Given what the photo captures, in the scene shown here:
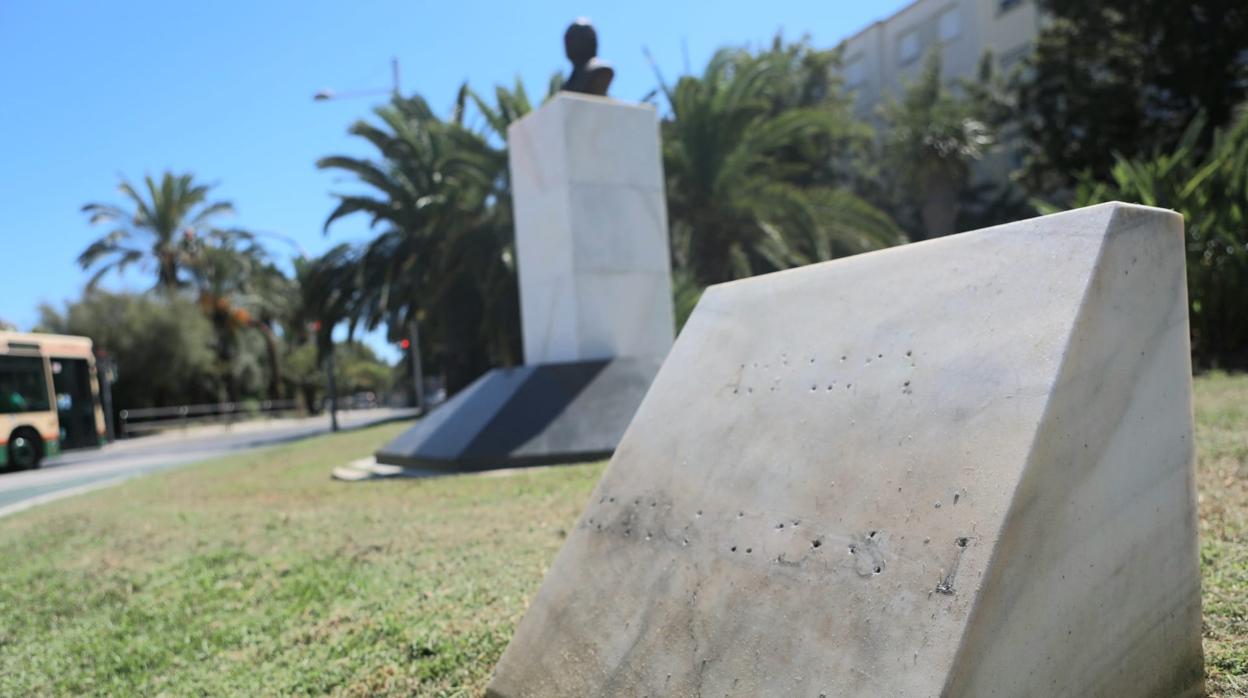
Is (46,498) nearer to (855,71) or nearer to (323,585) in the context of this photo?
(323,585)

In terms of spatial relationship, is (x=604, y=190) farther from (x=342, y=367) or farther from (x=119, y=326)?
(x=342, y=367)

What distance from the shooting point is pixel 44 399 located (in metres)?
A: 17.1

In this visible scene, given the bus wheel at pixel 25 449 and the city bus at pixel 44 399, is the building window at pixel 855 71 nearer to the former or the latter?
the city bus at pixel 44 399

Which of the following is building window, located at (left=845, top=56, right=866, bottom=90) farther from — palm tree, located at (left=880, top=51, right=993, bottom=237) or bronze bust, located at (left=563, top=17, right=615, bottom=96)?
bronze bust, located at (left=563, top=17, right=615, bottom=96)

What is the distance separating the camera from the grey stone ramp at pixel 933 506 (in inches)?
71.1

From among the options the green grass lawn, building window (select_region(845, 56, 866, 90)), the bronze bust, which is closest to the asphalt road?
the green grass lawn

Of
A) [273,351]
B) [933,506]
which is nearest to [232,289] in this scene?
[273,351]

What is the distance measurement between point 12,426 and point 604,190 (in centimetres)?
1383

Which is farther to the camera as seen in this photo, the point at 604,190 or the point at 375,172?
the point at 375,172

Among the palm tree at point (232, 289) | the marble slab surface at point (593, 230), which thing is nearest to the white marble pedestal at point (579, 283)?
the marble slab surface at point (593, 230)

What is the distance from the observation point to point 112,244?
33531mm

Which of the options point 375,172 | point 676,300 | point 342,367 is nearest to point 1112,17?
point 676,300

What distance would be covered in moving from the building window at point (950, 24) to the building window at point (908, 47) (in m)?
1.31

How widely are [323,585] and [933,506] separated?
3.40 metres
